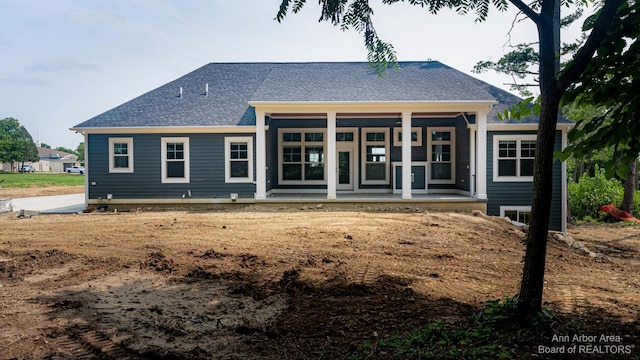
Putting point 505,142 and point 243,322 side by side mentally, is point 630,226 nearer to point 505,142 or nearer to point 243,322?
point 505,142

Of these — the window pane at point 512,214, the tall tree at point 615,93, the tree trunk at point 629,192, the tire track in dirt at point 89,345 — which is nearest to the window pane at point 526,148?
the window pane at point 512,214

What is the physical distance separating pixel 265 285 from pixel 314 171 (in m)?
11.4

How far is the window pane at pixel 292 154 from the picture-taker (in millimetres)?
17125

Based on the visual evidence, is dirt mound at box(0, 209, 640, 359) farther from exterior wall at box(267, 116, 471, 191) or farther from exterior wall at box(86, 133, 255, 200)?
exterior wall at box(267, 116, 471, 191)

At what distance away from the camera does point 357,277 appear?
612cm

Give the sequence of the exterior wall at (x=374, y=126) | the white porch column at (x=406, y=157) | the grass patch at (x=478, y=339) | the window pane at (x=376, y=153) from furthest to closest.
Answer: the window pane at (x=376, y=153) → the exterior wall at (x=374, y=126) → the white porch column at (x=406, y=157) → the grass patch at (x=478, y=339)

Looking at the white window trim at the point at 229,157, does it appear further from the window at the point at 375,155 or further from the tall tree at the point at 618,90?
the tall tree at the point at 618,90

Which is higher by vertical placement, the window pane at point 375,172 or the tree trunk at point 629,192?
the window pane at point 375,172

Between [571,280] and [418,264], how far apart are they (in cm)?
231

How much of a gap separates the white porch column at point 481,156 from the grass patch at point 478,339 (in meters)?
10.3

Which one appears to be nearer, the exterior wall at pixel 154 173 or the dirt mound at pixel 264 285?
the dirt mound at pixel 264 285

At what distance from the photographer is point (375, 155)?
1709cm

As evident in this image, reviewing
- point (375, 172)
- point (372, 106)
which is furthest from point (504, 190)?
point (372, 106)

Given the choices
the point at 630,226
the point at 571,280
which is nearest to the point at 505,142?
the point at 630,226
